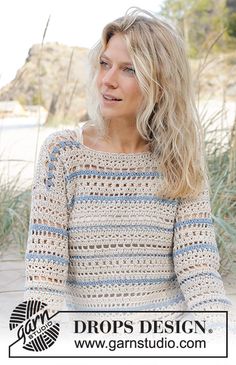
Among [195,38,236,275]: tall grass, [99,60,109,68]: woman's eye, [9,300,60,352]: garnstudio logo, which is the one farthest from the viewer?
[195,38,236,275]: tall grass

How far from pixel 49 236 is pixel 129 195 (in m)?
0.27

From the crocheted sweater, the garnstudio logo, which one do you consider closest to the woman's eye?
the crocheted sweater

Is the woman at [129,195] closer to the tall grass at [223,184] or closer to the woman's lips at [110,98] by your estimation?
the woman's lips at [110,98]

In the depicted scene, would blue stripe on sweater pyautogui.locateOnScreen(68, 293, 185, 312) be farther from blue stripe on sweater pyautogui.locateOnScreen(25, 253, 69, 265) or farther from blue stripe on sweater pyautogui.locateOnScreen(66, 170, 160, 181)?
blue stripe on sweater pyautogui.locateOnScreen(66, 170, 160, 181)

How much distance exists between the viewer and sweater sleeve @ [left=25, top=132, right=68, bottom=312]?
2078 mm

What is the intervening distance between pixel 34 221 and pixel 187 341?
1.89 feet

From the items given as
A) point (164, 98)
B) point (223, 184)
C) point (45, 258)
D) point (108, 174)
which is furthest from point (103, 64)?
point (223, 184)

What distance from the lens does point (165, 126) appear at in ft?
7.41

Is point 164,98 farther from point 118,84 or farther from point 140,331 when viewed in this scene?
point 140,331

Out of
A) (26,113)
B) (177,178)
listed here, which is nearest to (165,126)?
(177,178)

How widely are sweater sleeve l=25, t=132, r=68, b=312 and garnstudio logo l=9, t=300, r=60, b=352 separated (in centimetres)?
3

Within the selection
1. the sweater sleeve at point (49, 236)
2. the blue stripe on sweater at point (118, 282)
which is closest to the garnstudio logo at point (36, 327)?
the sweater sleeve at point (49, 236)

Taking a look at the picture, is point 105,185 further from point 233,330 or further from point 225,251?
point 225,251

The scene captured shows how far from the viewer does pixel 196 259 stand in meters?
2.20
